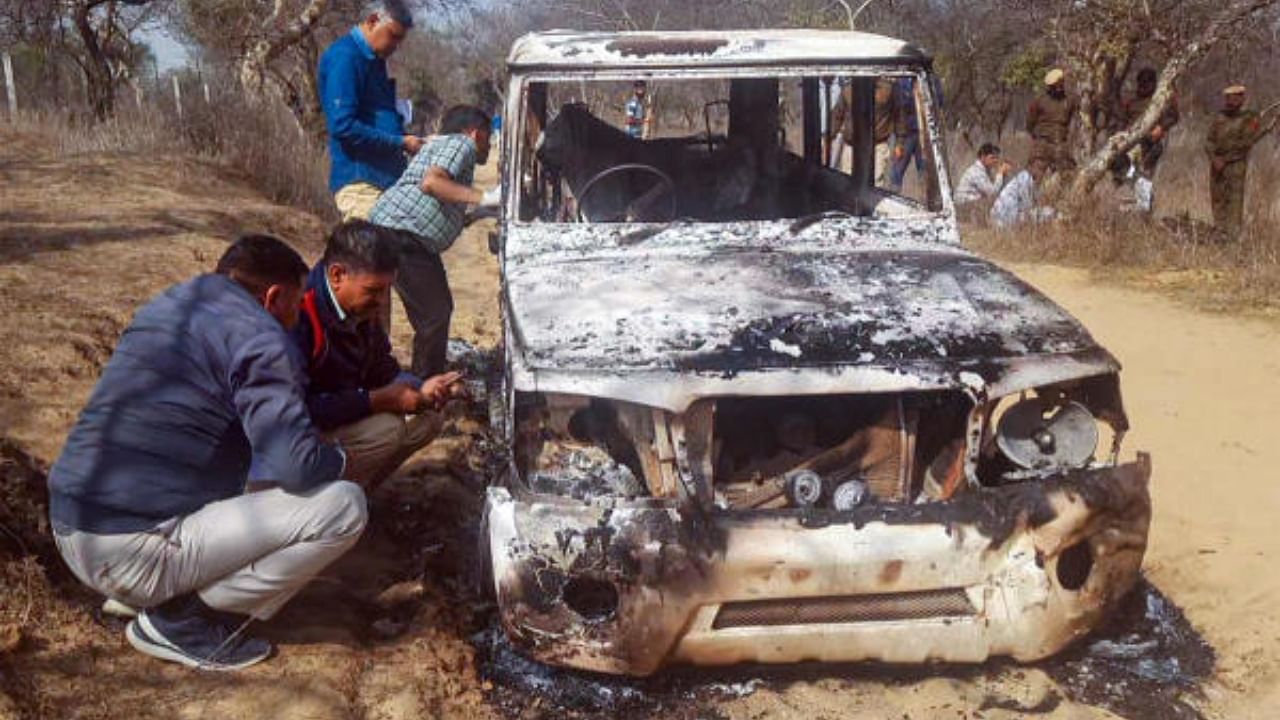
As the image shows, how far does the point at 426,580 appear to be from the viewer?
3498mm

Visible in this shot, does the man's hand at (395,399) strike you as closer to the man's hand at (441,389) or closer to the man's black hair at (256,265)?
the man's hand at (441,389)

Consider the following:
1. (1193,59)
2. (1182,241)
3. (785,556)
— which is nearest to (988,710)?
(785,556)

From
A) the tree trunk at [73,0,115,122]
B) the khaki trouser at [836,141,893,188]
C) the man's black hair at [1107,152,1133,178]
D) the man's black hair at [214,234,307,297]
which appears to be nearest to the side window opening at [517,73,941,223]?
the khaki trouser at [836,141,893,188]

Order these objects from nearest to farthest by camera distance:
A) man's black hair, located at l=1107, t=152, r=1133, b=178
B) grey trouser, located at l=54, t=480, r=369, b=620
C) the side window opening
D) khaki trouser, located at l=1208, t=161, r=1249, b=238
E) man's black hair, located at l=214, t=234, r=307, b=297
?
grey trouser, located at l=54, t=480, r=369, b=620, man's black hair, located at l=214, t=234, r=307, b=297, the side window opening, khaki trouser, located at l=1208, t=161, r=1249, b=238, man's black hair, located at l=1107, t=152, r=1133, b=178

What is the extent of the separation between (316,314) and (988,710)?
85.0 inches

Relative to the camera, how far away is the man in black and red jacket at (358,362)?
3.22 metres

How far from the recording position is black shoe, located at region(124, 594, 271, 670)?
2.85 meters

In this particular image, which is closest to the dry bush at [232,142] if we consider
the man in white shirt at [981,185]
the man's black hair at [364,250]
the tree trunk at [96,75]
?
the tree trunk at [96,75]

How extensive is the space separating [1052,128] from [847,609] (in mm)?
9279

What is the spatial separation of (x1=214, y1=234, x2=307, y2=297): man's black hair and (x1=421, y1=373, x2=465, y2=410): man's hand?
611 mm

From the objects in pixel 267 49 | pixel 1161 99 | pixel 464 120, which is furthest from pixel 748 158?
pixel 267 49

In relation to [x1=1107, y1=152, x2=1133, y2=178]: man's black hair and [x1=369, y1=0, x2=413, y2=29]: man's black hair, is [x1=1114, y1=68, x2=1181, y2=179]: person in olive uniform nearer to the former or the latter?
[x1=1107, y1=152, x2=1133, y2=178]: man's black hair

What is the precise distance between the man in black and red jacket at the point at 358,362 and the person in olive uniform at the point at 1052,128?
29.1 ft

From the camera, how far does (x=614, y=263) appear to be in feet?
11.6
